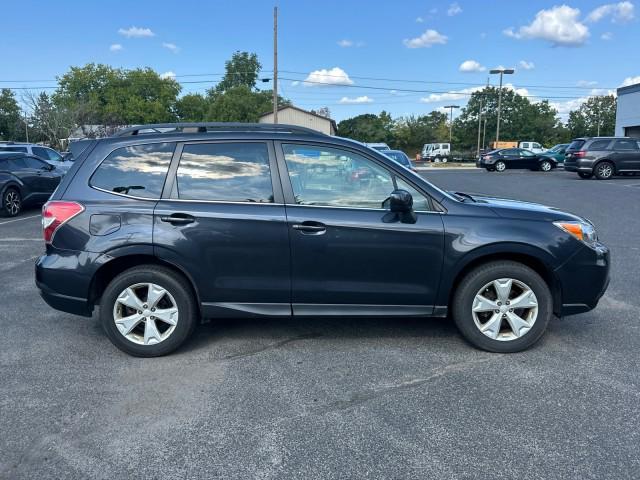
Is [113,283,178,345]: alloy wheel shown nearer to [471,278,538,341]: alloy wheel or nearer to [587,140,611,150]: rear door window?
[471,278,538,341]: alloy wheel

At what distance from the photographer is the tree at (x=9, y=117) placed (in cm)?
7812

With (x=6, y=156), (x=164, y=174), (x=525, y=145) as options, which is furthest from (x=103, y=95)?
(x=164, y=174)

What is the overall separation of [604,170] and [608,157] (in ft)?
1.83

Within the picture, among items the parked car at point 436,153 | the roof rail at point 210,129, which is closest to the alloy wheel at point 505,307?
the roof rail at point 210,129

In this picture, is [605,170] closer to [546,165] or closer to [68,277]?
[546,165]

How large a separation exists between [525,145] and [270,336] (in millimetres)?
52202

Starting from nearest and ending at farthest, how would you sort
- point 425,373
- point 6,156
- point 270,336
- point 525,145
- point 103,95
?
point 425,373 < point 270,336 < point 6,156 < point 525,145 < point 103,95

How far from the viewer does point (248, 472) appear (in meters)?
2.58

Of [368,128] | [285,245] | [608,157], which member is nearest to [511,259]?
[285,245]

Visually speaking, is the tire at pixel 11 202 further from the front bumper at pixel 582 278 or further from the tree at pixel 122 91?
the tree at pixel 122 91

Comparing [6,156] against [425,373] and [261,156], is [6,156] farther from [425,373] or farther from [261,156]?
[425,373]

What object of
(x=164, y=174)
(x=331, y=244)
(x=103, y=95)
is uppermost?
(x=103, y=95)

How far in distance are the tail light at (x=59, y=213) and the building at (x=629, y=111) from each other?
41.6 metres

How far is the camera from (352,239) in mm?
3824
